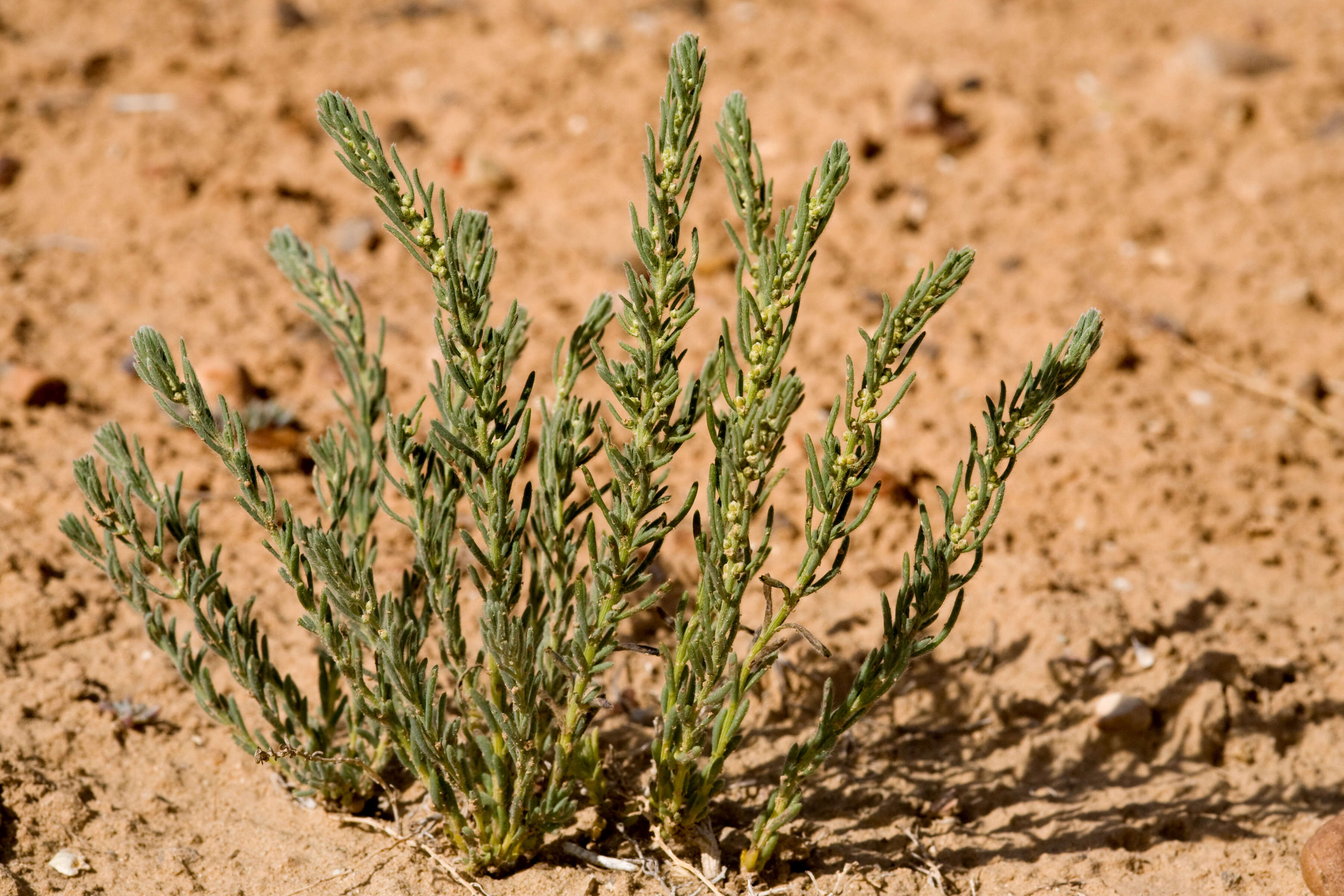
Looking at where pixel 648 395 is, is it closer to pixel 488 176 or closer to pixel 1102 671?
pixel 1102 671

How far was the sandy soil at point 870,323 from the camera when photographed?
262 cm

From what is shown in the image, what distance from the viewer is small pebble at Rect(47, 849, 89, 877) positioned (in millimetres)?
2375

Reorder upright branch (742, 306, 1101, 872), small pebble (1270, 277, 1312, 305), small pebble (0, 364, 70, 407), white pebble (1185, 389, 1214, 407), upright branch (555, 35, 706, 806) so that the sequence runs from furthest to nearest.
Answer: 1. small pebble (1270, 277, 1312, 305)
2. white pebble (1185, 389, 1214, 407)
3. small pebble (0, 364, 70, 407)
4. upright branch (742, 306, 1101, 872)
5. upright branch (555, 35, 706, 806)

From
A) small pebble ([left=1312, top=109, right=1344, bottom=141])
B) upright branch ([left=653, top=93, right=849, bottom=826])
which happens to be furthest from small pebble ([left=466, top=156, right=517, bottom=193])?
small pebble ([left=1312, top=109, right=1344, bottom=141])

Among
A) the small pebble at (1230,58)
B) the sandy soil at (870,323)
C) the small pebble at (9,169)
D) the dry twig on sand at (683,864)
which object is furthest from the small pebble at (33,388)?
the small pebble at (1230,58)

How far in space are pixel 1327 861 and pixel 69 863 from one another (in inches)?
99.3

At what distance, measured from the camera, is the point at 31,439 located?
3523 mm

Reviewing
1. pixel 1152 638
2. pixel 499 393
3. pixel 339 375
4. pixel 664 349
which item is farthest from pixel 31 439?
pixel 1152 638

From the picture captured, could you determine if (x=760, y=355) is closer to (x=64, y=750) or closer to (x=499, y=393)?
(x=499, y=393)

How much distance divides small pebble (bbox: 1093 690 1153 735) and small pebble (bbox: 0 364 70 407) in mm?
3187

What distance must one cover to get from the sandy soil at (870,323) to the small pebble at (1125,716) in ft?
0.14

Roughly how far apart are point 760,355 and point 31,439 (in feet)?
8.63

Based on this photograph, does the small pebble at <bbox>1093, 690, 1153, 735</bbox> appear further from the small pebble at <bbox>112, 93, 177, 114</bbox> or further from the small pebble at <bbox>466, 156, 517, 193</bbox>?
the small pebble at <bbox>112, 93, 177, 114</bbox>

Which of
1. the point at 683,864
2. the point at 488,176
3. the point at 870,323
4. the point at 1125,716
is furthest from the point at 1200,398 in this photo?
the point at 488,176
